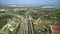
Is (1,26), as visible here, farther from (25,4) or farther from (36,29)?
(25,4)

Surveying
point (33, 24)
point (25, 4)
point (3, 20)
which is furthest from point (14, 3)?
point (33, 24)

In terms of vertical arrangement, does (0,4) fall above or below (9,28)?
above

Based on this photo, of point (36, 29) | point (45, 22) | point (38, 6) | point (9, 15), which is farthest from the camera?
point (38, 6)

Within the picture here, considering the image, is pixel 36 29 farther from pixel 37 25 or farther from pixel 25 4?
pixel 25 4

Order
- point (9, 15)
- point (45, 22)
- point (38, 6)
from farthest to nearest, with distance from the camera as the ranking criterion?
1. point (38, 6)
2. point (9, 15)
3. point (45, 22)

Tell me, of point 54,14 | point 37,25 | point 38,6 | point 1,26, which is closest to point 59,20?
point 54,14

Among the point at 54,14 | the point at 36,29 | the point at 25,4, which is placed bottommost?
the point at 36,29

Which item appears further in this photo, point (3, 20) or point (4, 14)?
point (4, 14)

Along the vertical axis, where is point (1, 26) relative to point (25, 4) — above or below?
below

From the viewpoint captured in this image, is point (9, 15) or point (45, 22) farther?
point (9, 15)
